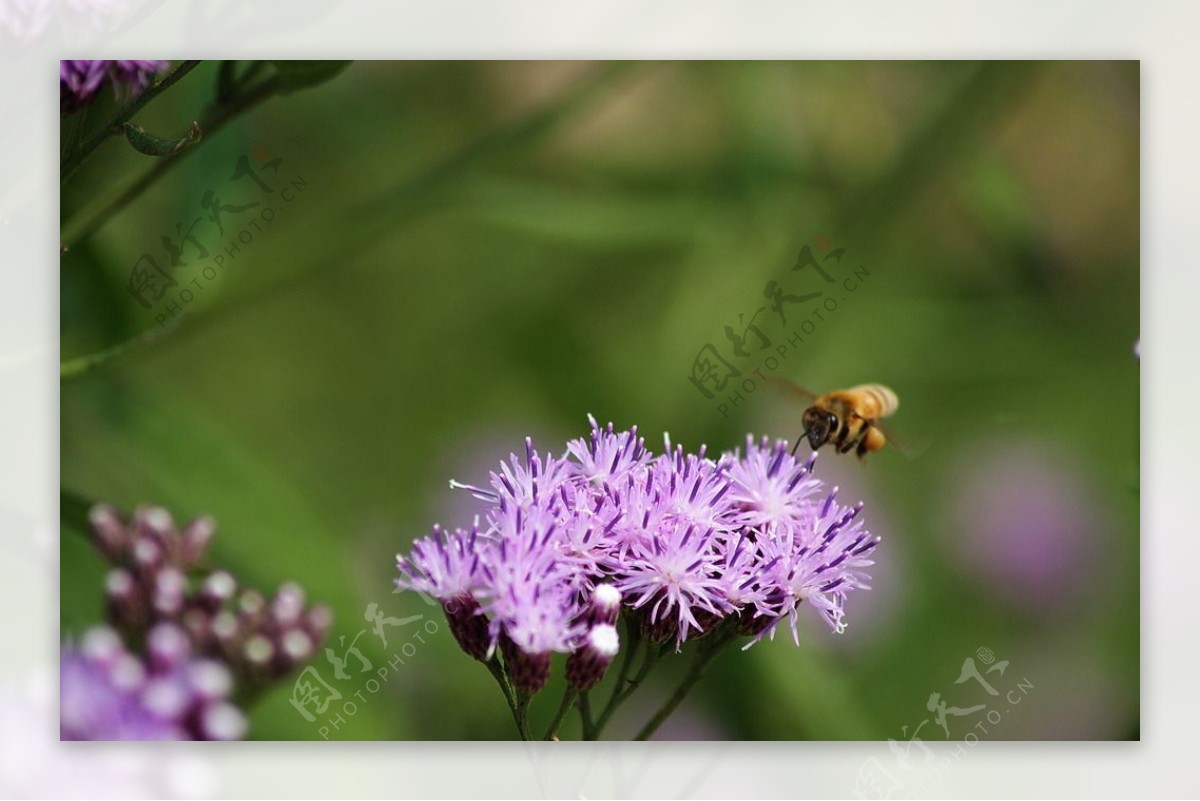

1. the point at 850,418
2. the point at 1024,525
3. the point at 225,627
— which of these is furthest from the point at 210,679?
the point at 1024,525

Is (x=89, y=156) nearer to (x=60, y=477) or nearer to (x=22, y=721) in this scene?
(x=60, y=477)

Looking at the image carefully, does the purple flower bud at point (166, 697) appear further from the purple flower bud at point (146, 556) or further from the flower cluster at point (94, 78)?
the flower cluster at point (94, 78)

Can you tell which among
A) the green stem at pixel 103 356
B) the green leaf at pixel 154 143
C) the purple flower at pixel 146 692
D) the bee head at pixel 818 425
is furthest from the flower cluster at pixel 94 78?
the bee head at pixel 818 425

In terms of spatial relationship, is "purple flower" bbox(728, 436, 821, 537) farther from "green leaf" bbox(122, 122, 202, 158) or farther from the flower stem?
"green leaf" bbox(122, 122, 202, 158)

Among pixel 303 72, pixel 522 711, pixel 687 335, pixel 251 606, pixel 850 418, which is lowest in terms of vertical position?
pixel 522 711

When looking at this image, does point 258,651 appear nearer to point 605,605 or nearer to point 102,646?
point 102,646

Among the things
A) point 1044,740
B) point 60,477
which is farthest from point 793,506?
point 60,477

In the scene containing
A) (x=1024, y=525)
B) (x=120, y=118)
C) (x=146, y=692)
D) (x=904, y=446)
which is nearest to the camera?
(x=120, y=118)
